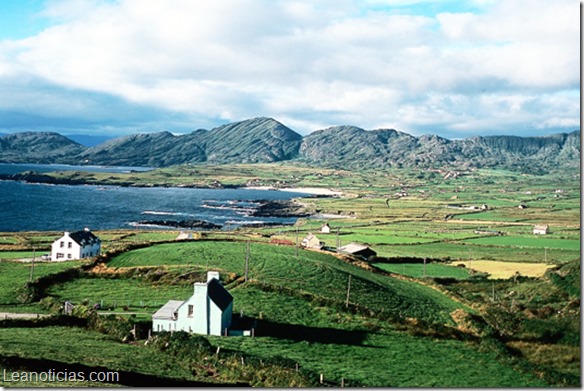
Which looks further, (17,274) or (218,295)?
(17,274)

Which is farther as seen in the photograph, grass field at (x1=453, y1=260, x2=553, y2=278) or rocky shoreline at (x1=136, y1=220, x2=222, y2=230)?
rocky shoreline at (x1=136, y1=220, x2=222, y2=230)

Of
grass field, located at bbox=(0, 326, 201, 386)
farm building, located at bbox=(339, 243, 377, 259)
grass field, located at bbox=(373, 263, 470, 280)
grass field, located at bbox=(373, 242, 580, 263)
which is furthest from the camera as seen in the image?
grass field, located at bbox=(373, 242, 580, 263)

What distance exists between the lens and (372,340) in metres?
40.3

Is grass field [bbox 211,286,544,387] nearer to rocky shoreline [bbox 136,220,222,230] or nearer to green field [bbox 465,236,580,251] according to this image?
green field [bbox 465,236,580,251]

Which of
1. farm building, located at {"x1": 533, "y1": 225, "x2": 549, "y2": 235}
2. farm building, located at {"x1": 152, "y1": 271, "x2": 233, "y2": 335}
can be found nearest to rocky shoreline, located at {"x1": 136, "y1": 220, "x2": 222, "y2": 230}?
farm building, located at {"x1": 533, "y1": 225, "x2": 549, "y2": 235}

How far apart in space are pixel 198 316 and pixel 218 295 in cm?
198

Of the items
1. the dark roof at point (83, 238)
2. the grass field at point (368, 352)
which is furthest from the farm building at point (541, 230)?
the dark roof at point (83, 238)

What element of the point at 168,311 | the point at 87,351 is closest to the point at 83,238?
the point at 168,311

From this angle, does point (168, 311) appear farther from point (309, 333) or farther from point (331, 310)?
point (331, 310)

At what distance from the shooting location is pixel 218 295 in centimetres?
3962

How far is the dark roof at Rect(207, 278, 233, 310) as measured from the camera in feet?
128

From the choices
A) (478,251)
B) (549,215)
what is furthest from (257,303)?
(549,215)

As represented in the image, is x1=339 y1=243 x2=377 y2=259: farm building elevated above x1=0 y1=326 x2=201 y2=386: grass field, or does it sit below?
above

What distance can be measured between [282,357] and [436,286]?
34816 mm
